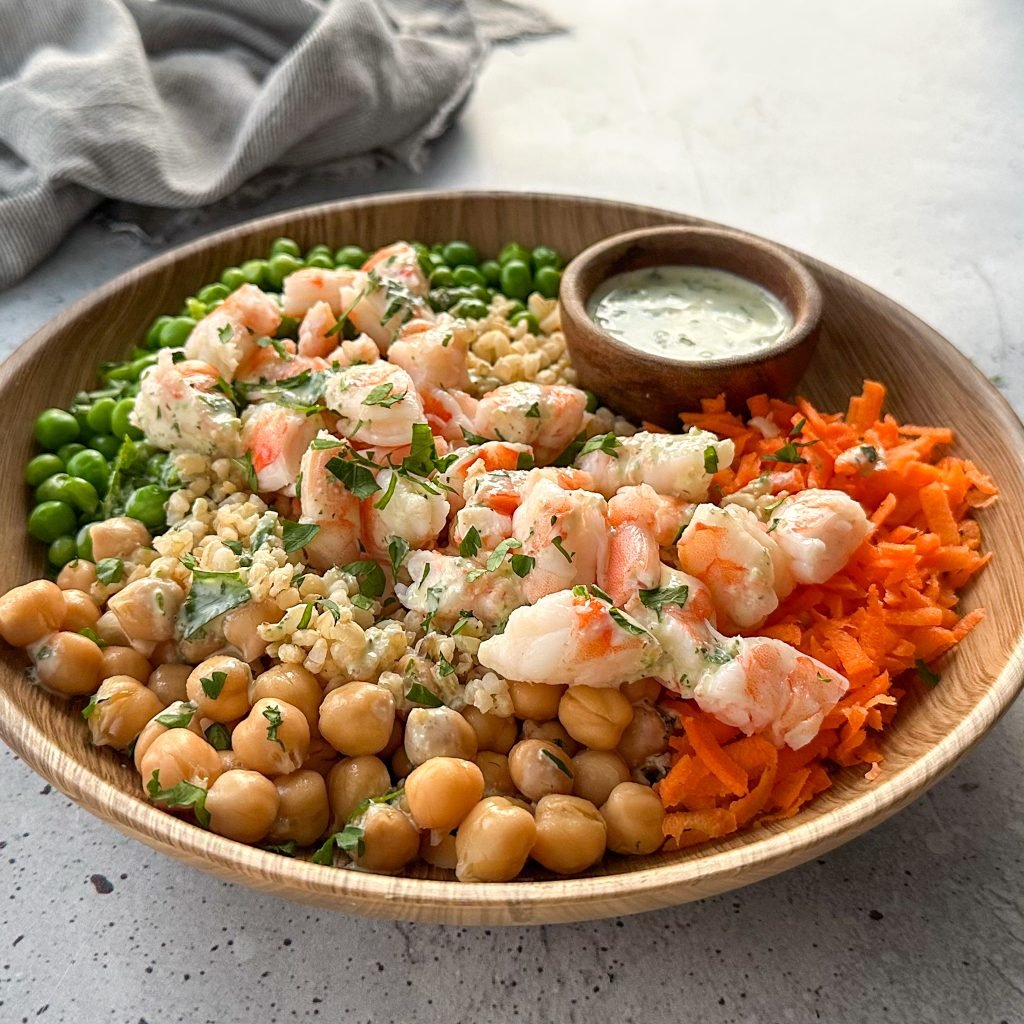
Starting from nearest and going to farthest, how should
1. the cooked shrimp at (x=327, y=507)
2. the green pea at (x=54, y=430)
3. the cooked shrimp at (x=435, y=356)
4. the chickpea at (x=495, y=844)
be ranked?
1. the chickpea at (x=495, y=844)
2. the cooked shrimp at (x=327, y=507)
3. the cooked shrimp at (x=435, y=356)
4. the green pea at (x=54, y=430)

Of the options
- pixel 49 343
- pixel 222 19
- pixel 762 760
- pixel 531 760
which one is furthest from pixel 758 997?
pixel 222 19

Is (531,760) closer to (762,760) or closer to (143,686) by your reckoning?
(762,760)

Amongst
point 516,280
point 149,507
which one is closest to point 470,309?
point 516,280

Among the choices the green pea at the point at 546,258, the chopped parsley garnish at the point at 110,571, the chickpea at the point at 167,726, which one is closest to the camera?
the chickpea at the point at 167,726

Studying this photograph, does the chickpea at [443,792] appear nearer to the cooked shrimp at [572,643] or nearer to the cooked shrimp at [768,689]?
the cooked shrimp at [572,643]

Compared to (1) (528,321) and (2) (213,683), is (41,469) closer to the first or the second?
(2) (213,683)

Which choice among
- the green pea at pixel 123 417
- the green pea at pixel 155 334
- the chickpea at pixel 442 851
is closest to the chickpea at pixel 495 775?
the chickpea at pixel 442 851
